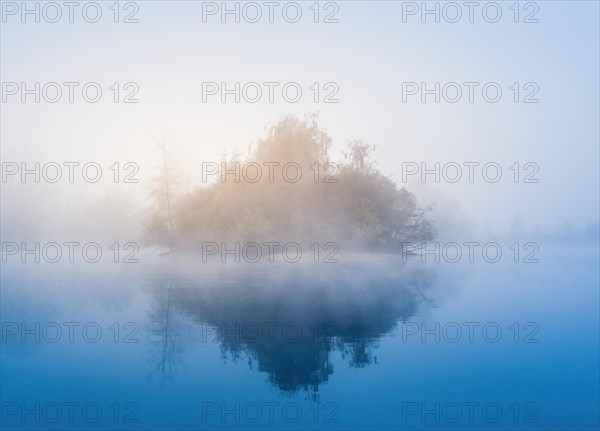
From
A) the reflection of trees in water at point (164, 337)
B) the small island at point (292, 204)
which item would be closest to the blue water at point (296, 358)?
the reflection of trees in water at point (164, 337)

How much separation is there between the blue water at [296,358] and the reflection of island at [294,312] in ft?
0.21

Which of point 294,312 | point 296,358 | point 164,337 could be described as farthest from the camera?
point 294,312

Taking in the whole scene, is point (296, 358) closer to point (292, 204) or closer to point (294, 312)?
point (294, 312)

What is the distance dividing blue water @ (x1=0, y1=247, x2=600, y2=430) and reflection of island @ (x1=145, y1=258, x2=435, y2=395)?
0.06 metres

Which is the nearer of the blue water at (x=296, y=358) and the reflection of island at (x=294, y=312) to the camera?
the blue water at (x=296, y=358)

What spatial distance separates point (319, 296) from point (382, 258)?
18.2 meters

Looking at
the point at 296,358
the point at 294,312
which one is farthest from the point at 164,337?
the point at 294,312

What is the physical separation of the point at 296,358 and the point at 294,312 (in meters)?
4.70

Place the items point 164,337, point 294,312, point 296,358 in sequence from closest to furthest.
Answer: point 296,358 → point 164,337 → point 294,312

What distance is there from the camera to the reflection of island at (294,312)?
35.6ft

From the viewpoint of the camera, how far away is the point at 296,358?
35.7 ft

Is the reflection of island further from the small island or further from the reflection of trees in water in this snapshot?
the small island

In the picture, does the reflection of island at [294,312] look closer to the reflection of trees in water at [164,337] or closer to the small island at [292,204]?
the reflection of trees in water at [164,337]

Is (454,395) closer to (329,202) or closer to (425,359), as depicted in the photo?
(425,359)
